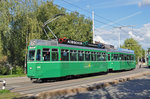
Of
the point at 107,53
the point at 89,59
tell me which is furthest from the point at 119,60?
the point at 89,59

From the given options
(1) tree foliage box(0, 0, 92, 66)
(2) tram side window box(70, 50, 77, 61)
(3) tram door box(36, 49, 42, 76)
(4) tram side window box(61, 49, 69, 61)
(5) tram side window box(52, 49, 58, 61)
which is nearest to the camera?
(3) tram door box(36, 49, 42, 76)

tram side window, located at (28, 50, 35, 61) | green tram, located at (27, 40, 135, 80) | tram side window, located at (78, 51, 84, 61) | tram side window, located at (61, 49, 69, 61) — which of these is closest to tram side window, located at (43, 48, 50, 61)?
green tram, located at (27, 40, 135, 80)

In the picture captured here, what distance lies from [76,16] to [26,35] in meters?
33.7

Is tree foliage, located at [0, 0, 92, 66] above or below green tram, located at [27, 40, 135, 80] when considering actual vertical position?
above

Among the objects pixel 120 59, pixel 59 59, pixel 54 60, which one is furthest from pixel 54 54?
pixel 120 59

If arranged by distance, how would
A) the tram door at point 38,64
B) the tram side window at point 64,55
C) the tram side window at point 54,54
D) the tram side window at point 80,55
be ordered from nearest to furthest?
1. the tram door at point 38,64
2. the tram side window at point 54,54
3. the tram side window at point 64,55
4. the tram side window at point 80,55

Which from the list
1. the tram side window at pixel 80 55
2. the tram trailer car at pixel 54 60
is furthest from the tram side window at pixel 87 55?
the tram side window at pixel 80 55

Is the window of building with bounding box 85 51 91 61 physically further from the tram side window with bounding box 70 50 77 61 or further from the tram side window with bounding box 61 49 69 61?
the tram side window with bounding box 61 49 69 61

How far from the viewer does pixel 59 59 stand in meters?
15.5

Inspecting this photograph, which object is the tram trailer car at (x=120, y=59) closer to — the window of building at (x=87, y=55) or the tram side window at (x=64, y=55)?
Result: the window of building at (x=87, y=55)

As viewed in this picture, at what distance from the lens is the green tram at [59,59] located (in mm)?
14602

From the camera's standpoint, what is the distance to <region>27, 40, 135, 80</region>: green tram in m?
14.6

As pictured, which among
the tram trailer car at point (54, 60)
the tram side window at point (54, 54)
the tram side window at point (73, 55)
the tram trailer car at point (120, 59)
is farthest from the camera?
the tram trailer car at point (120, 59)

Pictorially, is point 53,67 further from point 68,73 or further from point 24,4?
point 24,4
